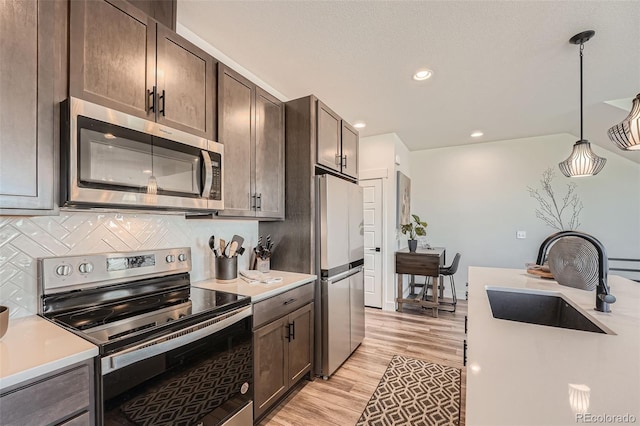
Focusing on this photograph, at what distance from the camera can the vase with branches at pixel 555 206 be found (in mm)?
4262

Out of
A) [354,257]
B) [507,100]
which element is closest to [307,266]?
[354,257]

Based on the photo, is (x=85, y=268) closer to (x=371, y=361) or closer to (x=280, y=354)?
(x=280, y=354)

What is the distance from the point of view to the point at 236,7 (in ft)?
5.84

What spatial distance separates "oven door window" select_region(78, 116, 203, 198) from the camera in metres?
1.23

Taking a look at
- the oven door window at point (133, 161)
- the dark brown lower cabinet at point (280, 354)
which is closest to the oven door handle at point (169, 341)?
the dark brown lower cabinet at point (280, 354)

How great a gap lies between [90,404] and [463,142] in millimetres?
5324

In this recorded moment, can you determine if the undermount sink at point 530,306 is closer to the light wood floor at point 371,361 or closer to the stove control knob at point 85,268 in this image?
the light wood floor at point 371,361

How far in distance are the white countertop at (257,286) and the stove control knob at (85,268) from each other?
64 cm

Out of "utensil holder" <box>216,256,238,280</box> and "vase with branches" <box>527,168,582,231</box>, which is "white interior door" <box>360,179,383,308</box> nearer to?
"vase with branches" <box>527,168,582,231</box>

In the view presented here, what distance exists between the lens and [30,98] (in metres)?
1.11

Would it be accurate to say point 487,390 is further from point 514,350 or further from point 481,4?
point 481,4

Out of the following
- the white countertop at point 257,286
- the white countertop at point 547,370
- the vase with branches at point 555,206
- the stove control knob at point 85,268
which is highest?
the vase with branches at point 555,206

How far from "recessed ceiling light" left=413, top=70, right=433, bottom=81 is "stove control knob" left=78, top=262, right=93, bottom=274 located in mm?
2741

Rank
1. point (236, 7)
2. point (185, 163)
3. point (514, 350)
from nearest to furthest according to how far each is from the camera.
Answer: point (514, 350)
point (185, 163)
point (236, 7)
